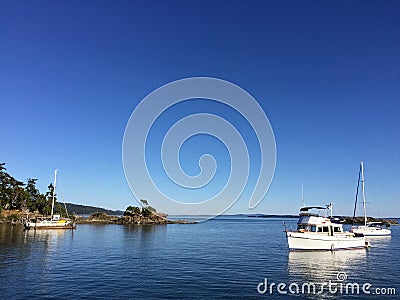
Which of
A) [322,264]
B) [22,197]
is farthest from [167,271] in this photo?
[22,197]

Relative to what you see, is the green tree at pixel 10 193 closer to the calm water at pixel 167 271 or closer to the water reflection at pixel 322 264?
the calm water at pixel 167 271

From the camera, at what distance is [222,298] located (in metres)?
26.0

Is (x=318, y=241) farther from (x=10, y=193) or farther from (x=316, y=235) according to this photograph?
(x=10, y=193)

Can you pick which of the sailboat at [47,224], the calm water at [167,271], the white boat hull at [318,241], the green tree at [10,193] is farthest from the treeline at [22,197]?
the white boat hull at [318,241]

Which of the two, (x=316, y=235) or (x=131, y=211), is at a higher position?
(x=316, y=235)

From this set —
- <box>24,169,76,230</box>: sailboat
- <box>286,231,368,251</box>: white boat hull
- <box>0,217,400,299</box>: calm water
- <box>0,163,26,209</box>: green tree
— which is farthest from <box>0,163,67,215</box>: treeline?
<box>286,231,368,251</box>: white boat hull

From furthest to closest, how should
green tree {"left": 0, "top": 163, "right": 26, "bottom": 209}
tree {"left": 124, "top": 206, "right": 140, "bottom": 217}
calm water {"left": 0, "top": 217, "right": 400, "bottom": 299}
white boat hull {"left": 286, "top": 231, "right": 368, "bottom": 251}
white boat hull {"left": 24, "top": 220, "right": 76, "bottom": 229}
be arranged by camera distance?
tree {"left": 124, "top": 206, "right": 140, "bottom": 217}, green tree {"left": 0, "top": 163, "right": 26, "bottom": 209}, white boat hull {"left": 24, "top": 220, "right": 76, "bottom": 229}, white boat hull {"left": 286, "top": 231, "right": 368, "bottom": 251}, calm water {"left": 0, "top": 217, "right": 400, "bottom": 299}

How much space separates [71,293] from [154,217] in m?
133

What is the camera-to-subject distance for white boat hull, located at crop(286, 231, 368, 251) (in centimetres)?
5132

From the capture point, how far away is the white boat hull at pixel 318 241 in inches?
2021

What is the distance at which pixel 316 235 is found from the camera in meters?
52.4

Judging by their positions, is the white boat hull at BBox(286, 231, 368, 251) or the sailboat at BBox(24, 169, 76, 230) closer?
the white boat hull at BBox(286, 231, 368, 251)

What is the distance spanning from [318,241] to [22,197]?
110m

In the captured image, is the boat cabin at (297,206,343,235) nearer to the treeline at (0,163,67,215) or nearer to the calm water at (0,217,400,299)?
the calm water at (0,217,400,299)
